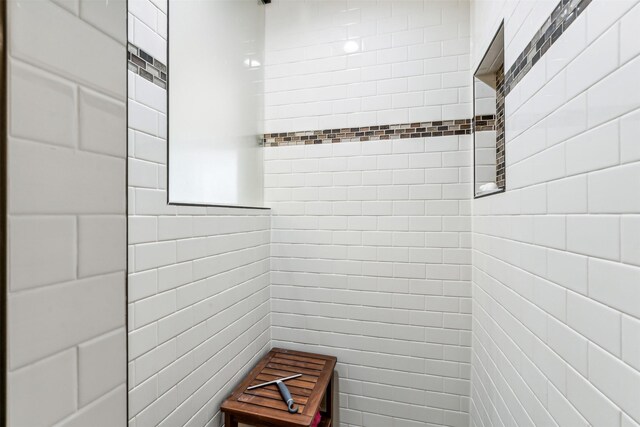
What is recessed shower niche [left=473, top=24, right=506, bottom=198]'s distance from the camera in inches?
54.8

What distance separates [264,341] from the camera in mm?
1916

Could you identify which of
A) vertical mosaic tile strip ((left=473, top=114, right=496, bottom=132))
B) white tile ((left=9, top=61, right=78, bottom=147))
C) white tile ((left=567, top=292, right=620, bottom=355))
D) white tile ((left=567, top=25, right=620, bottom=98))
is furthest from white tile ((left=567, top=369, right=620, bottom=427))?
vertical mosaic tile strip ((left=473, top=114, right=496, bottom=132))

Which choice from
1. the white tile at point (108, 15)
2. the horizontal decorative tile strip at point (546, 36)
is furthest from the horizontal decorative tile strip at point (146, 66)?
the horizontal decorative tile strip at point (546, 36)

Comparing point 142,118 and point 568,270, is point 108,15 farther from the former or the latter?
point 568,270

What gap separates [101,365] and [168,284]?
82cm

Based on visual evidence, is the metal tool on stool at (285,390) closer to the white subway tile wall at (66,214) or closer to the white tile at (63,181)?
the white subway tile wall at (66,214)

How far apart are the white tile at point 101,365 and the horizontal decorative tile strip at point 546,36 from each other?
3.55 ft

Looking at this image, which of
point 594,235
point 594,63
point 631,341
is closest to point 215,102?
point 594,63

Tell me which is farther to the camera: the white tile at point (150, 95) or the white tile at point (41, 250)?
the white tile at point (150, 95)

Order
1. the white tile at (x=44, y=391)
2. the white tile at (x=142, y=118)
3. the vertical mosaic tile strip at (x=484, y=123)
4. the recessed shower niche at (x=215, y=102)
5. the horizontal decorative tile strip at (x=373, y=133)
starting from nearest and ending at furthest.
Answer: the white tile at (x=44, y=391) < the white tile at (x=142, y=118) < the recessed shower niche at (x=215, y=102) < the vertical mosaic tile strip at (x=484, y=123) < the horizontal decorative tile strip at (x=373, y=133)

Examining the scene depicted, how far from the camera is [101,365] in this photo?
0.36m

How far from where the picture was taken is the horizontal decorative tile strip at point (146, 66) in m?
0.98

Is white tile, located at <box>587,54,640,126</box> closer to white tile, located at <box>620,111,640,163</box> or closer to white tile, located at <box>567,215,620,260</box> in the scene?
white tile, located at <box>620,111,640,163</box>

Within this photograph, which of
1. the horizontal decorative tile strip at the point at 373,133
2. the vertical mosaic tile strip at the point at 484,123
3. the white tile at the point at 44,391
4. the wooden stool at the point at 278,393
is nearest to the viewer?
the white tile at the point at 44,391
